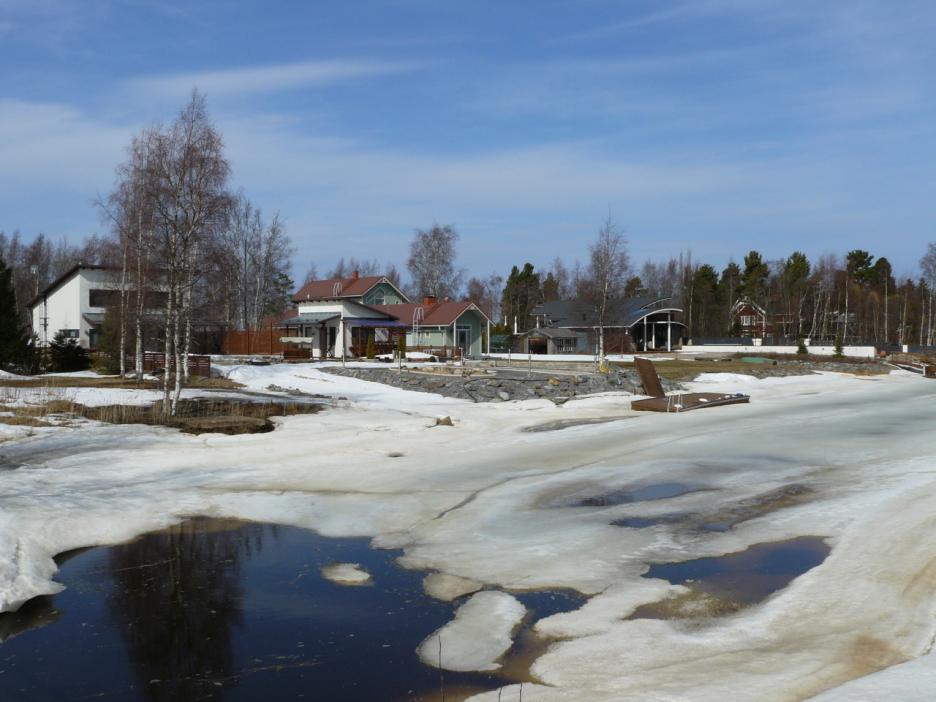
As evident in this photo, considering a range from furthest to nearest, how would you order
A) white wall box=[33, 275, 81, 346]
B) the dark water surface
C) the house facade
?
the house facade → white wall box=[33, 275, 81, 346] → the dark water surface

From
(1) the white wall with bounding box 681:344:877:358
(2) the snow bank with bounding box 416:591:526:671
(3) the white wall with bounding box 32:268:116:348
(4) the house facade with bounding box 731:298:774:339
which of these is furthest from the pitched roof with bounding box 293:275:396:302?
(2) the snow bank with bounding box 416:591:526:671

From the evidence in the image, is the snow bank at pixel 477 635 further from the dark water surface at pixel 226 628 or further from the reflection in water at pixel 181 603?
the reflection in water at pixel 181 603

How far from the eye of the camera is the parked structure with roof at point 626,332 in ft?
243

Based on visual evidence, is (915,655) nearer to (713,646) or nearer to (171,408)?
(713,646)

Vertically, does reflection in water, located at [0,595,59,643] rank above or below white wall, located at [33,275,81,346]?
below

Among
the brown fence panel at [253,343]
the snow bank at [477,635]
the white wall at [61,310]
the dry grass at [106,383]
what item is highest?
the white wall at [61,310]

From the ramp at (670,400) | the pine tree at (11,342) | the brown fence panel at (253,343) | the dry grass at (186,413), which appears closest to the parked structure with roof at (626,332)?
the brown fence panel at (253,343)

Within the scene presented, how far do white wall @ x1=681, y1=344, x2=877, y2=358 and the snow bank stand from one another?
6246 cm

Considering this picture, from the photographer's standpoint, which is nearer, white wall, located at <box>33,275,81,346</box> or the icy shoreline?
the icy shoreline

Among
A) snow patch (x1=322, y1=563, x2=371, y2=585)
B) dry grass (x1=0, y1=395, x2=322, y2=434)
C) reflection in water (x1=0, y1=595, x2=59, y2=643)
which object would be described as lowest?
reflection in water (x1=0, y1=595, x2=59, y2=643)

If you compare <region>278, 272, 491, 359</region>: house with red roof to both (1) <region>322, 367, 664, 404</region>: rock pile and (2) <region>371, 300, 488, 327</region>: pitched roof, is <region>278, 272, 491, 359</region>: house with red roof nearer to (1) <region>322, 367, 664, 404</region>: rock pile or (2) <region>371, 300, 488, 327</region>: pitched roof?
(2) <region>371, 300, 488, 327</region>: pitched roof

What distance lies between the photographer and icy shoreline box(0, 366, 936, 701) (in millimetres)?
6527

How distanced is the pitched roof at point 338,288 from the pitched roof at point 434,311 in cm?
223

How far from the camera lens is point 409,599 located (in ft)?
26.7
